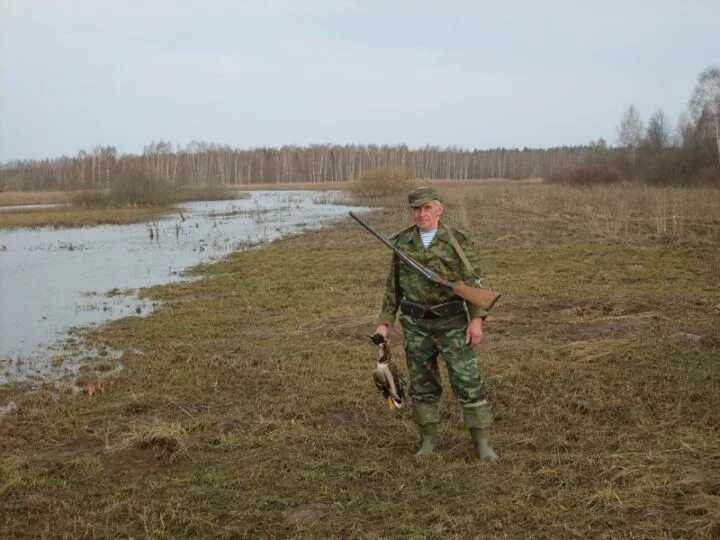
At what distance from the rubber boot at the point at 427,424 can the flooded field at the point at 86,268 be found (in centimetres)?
505

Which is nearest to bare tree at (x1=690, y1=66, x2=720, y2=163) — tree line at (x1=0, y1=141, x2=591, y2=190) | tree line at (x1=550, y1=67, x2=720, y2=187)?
tree line at (x1=550, y1=67, x2=720, y2=187)

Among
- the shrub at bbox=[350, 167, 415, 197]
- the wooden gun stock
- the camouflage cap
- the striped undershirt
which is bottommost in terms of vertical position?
the wooden gun stock

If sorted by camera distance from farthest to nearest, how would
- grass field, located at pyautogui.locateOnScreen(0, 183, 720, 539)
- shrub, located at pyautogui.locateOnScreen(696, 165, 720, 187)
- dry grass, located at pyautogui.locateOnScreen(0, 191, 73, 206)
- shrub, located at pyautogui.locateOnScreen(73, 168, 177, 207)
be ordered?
1. dry grass, located at pyautogui.locateOnScreen(0, 191, 73, 206)
2. shrub, located at pyautogui.locateOnScreen(73, 168, 177, 207)
3. shrub, located at pyautogui.locateOnScreen(696, 165, 720, 187)
4. grass field, located at pyautogui.locateOnScreen(0, 183, 720, 539)

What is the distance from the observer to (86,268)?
58.7 ft

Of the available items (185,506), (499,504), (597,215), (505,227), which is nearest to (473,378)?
(499,504)

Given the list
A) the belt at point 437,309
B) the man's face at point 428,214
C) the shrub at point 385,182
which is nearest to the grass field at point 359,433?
the belt at point 437,309

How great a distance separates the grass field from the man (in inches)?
11.3

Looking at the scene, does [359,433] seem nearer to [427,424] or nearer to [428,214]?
[427,424]

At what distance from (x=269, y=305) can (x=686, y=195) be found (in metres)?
19.6

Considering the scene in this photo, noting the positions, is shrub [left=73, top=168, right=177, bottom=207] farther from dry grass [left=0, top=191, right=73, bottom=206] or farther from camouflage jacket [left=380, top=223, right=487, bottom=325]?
camouflage jacket [left=380, top=223, right=487, bottom=325]

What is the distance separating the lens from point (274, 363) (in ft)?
24.6

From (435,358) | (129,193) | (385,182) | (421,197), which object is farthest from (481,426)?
(385,182)

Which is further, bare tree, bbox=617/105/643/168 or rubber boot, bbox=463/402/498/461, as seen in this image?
bare tree, bbox=617/105/643/168

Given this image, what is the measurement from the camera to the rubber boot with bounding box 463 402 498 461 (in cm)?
458
